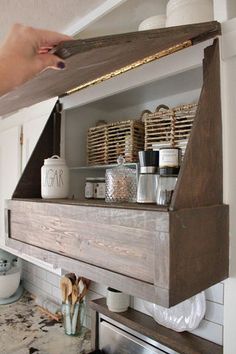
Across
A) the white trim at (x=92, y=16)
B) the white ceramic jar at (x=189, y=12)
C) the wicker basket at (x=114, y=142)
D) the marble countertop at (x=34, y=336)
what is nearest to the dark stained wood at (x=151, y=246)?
the wicker basket at (x=114, y=142)

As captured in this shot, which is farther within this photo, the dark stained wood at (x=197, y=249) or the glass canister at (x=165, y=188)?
the glass canister at (x=165, y=188)

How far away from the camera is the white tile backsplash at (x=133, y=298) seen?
43.9 inches

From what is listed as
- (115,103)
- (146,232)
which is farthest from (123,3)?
(146,232)

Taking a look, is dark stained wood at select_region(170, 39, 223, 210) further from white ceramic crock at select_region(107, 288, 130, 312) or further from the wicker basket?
white ceramic crock at select_region(107, 288, 130, 312)

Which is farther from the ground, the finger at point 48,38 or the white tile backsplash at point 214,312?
the finger at point 48,38

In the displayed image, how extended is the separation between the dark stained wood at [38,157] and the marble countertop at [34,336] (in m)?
0.86

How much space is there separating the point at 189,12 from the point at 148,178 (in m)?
0.50

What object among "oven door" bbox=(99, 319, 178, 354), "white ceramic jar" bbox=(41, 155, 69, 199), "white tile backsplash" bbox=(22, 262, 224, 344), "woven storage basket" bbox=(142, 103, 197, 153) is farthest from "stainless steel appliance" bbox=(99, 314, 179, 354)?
"woven storage basket" bbox=(142, 103, 197, 153)

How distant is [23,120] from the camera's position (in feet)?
5.81

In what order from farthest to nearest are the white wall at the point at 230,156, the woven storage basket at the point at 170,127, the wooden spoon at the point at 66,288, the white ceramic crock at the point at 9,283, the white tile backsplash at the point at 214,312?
the white ceramic crock at the point at 9,283, the wooden spoon at the point at 66,288, the white tile backsplash at the point at 214,312, the woven storage basket at the point at 170,127, the white wall at the point at 230,156

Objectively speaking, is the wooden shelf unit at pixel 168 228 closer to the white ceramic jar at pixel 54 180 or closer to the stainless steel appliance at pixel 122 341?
the white ceramic jar at pixel 54 180

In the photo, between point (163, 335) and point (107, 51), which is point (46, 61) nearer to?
point (107, 51)

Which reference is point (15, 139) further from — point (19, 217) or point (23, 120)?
point (19, 217)

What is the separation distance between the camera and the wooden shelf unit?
63 cm
